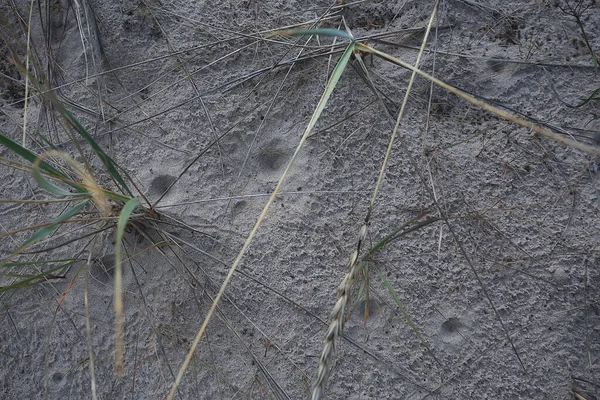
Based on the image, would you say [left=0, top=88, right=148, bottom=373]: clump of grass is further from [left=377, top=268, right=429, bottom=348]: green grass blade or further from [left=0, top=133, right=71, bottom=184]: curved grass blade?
[left=377, top=268, right=429, bottom=348]: green grass blade

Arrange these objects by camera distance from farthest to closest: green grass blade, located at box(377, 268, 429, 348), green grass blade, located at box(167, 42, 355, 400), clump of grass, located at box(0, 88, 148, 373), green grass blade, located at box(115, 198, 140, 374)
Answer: green grass blade, located at box(377, 268, 429, 348) < clump of grass, located at box(0, 88, 148, 373) < green grass blade, located at box(167, 42, 355, 400) < green grass blade, located at box(115, 198, 140, 374)

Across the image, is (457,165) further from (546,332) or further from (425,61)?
(546,332)

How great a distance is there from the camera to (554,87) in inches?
48.6

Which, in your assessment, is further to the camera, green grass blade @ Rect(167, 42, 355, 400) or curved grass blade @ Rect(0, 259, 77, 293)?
curved grass blade @ Rect(0, 259, 77, 293)

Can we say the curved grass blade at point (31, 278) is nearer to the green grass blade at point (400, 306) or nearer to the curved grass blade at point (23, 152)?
the curved grass blade at point (23, 152)

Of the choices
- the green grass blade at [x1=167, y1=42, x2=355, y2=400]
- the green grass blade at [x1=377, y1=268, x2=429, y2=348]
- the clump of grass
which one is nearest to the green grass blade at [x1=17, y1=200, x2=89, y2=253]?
the clump of grass

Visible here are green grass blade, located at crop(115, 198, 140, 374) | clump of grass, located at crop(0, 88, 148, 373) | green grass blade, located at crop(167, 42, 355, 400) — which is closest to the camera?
green grass blade, located at crop(115, 198, 140, 374)

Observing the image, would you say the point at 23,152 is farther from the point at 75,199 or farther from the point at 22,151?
the point at 75,199

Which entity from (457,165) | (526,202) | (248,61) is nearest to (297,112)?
(248,61)

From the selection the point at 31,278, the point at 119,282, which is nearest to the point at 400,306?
the point at 119,282

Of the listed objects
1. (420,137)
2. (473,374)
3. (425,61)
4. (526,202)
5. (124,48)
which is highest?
(124,48)

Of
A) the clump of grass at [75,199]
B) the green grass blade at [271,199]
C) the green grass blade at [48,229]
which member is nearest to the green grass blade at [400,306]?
the green grass blade at [271,199]

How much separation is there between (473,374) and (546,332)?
0.20 m

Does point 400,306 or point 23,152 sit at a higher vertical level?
point 23,152
